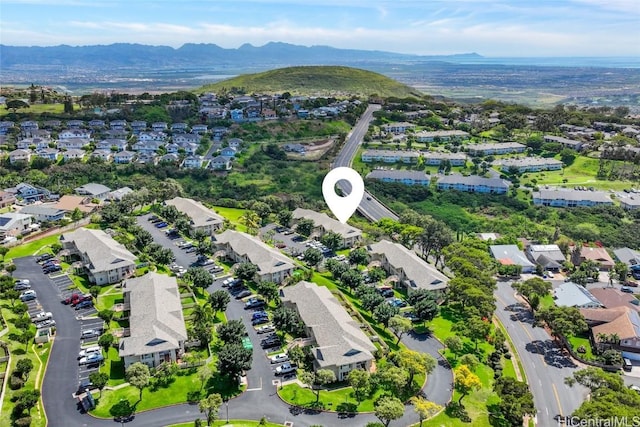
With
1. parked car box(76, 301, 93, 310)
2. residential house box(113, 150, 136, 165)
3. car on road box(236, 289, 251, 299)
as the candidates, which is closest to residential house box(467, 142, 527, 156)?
residential house box(113, 150, 136, 165)

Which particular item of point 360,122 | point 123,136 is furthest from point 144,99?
point 360,122

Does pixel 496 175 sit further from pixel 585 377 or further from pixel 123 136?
pixel 123 136

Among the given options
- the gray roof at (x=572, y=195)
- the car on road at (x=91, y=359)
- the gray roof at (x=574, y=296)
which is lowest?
the gray roof at (x=574, y=296)

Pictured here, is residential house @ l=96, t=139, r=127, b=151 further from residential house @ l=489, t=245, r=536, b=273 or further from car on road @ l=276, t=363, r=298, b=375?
car on road @ l=276, t=363, r=298, b=375

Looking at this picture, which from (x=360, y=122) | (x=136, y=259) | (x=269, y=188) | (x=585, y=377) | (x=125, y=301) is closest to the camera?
(x=585, y=377)

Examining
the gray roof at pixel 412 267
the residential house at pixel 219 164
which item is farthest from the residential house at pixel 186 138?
the gray roof at pixel 412 267

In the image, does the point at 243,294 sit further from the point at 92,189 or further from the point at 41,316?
the point at 92,189

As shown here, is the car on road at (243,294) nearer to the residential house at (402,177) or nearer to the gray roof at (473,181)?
the residential house at (402,177)
